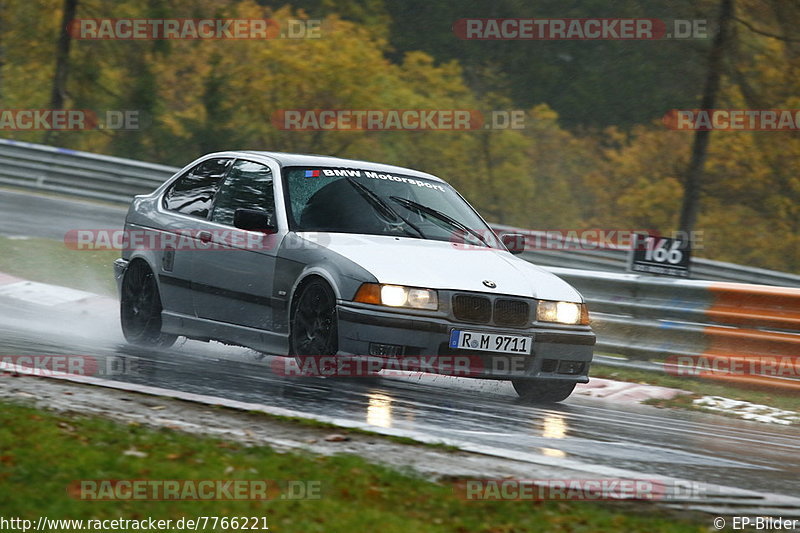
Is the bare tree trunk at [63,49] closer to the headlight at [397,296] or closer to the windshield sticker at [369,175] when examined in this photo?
the windshield sticker at [369,175]

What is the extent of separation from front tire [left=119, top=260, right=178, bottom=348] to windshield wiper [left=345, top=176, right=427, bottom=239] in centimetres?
197

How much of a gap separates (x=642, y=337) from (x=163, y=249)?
452 centimetres

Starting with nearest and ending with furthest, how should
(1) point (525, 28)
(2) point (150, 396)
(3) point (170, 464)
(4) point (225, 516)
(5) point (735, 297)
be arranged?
(4) point (225, 516), (3) point (170, 464), (2) point (150, 396), (5) point (735, 297), (1) point (525, 28)

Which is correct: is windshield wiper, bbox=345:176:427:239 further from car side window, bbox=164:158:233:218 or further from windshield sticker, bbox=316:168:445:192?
car side window, bbox=164:158:233:218

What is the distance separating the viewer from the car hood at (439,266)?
8.12m

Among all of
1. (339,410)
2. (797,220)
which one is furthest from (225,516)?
(797,220)

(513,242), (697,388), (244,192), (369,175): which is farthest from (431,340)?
(697,388)

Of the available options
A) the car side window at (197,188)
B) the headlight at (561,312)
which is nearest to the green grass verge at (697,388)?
the headlight at (561,312)

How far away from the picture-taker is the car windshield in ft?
29.3

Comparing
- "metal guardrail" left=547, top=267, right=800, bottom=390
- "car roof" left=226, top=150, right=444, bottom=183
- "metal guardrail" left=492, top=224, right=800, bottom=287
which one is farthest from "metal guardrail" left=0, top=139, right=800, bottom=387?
"metal guardrail" left=492, top=224, right=800, bottom=287

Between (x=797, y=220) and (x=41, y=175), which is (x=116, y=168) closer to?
(x=41, y=175)

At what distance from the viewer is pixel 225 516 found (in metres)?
4.38

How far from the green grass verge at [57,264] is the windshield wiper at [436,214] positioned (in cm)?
649

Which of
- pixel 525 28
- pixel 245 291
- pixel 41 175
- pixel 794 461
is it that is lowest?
pixel 794 461
